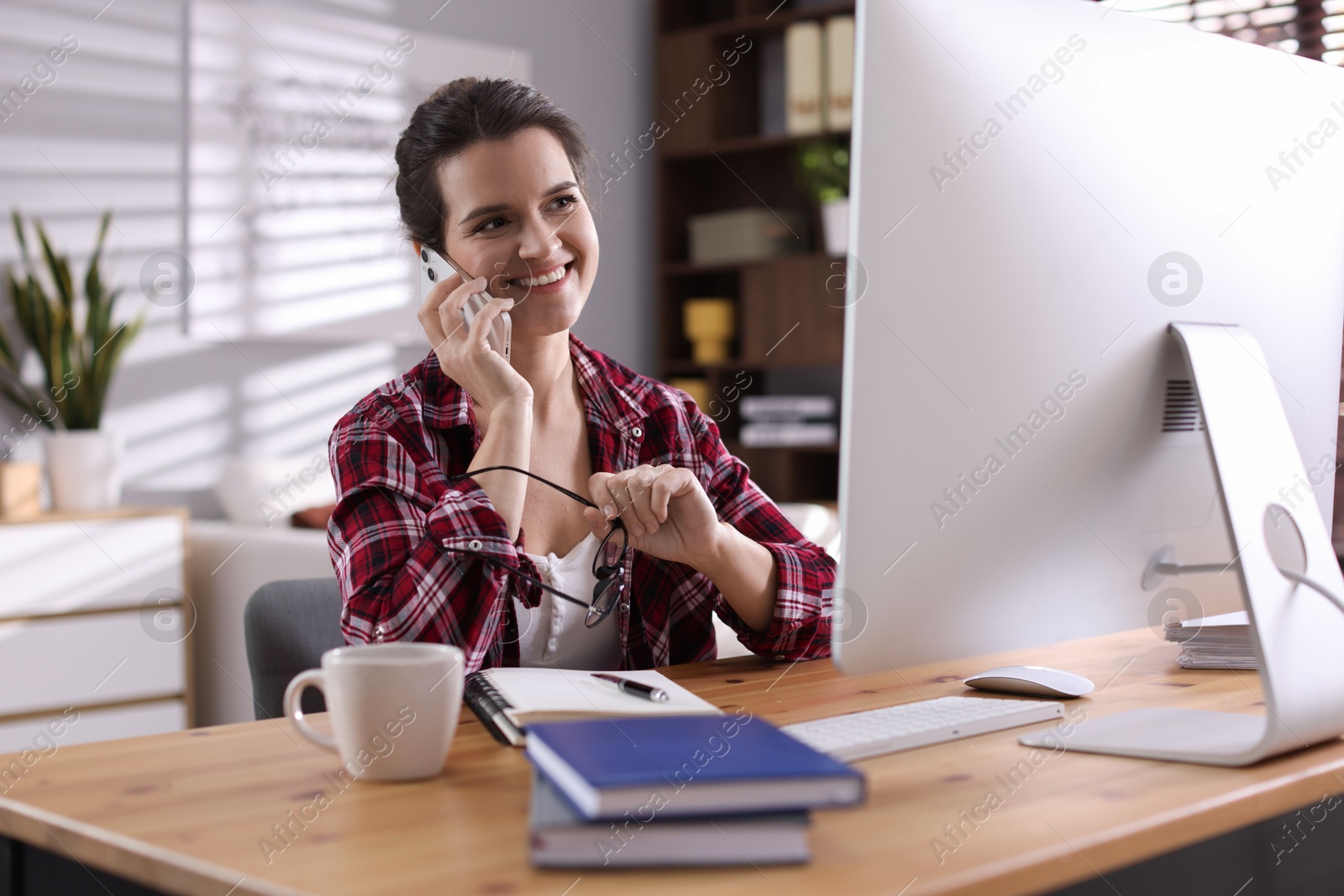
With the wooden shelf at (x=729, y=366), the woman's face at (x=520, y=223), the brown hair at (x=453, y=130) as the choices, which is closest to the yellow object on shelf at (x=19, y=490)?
the brown hair at (x=453, y=130)

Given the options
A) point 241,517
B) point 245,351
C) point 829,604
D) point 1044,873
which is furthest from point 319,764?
point 245,351

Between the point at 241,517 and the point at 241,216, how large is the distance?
3.15ft

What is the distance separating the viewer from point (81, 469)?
3.24m

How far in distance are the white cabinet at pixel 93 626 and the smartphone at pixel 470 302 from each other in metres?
1.91

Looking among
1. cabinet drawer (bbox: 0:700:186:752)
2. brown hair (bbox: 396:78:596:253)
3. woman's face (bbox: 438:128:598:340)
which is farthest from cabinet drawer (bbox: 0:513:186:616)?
woman's face (bbox: 438:128:598:340)

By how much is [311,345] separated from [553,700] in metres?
3.23

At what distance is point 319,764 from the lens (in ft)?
2.94

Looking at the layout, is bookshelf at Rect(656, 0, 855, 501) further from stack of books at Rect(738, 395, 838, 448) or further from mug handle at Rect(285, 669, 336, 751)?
mug handle at Rect(285, 669, 336, 751)

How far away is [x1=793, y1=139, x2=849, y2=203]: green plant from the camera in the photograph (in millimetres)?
4223

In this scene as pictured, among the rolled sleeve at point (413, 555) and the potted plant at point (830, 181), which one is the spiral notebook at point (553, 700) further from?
the potted plant at point (830, 181)

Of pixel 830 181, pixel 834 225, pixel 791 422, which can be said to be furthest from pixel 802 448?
pixel 830 181

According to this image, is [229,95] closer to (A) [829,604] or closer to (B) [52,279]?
(B) [52,279]

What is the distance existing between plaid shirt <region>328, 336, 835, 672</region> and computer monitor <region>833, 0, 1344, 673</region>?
0.49 metres

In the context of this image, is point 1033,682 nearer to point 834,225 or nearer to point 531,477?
point 531,477
